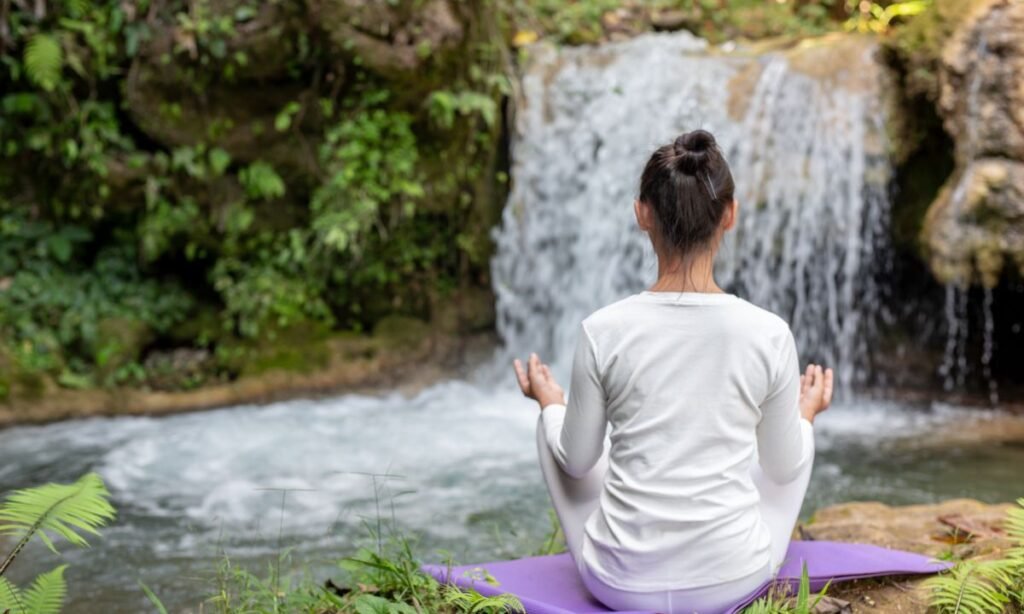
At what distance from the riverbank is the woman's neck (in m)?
5.82

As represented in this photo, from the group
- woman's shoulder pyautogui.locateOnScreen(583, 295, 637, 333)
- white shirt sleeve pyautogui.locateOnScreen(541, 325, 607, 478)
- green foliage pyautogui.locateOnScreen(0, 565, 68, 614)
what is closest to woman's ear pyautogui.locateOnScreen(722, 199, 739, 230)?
woman's shoulder pyautogui.locateOnScreen(583, 295, 637, 333)

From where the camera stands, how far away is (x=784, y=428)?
8.23ft

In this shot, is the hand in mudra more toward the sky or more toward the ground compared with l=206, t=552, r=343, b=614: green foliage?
more toward the sky

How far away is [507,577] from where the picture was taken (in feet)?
9.21

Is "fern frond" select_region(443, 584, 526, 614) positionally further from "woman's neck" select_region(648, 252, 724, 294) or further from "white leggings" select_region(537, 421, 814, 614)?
"woman's neck" select_region(648, 252, 724, 294)

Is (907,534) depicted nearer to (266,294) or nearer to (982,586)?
(982,586)

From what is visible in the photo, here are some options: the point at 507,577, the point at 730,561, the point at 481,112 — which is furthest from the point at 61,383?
→ the point at 730,561

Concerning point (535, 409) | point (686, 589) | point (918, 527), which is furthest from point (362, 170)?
point (686, 589)

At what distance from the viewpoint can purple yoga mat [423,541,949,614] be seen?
8.57ft

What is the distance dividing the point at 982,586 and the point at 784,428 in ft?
2.52

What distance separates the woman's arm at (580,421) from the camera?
2.47m

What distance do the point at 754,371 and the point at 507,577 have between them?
1.02m

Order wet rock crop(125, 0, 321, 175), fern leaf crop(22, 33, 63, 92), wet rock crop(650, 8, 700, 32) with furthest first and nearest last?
1. wet rock crop(650, 8, 700, 32)
2. wet rock crop(125, 0, 321, 175)
3. fern leaf crop(22, 33, 63, 92)

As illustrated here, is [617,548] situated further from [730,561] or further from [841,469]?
[841,469]
